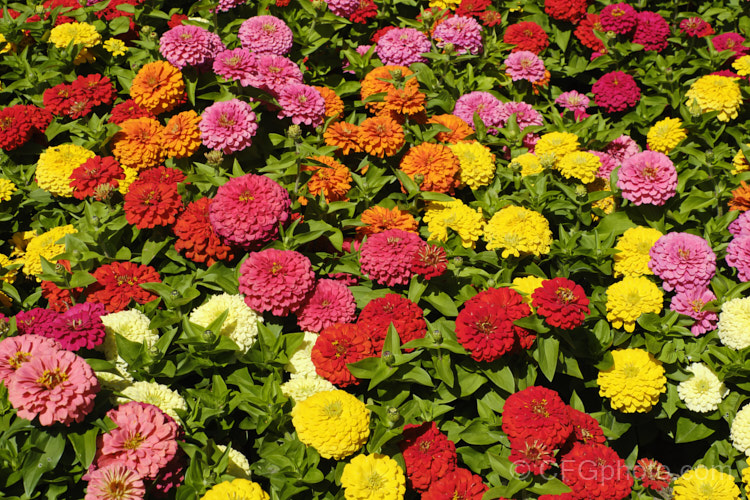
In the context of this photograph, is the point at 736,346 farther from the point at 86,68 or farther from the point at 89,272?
the point at 86,68

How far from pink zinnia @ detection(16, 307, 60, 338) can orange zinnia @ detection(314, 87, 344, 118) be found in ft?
5.47

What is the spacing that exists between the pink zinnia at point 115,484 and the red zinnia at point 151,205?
1126 mm

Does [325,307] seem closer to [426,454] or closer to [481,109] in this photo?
[426,454]

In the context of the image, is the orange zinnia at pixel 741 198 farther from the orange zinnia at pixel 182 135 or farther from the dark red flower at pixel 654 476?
the orange zinnia at pixel 182 135

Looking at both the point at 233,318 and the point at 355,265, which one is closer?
the point at 233,318

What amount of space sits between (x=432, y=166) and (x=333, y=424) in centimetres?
138

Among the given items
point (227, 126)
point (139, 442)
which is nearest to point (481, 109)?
point (227, 126)

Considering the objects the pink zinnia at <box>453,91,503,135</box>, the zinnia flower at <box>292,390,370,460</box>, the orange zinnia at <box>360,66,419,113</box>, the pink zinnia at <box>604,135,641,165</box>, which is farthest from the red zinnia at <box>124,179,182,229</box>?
the pink zinnia at <box>604,135,641,165</box>

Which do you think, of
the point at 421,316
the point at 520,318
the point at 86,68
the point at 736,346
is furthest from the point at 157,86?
the point at 736,346

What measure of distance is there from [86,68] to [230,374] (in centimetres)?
218

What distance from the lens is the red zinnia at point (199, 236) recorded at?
272 cm

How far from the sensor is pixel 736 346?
262 centimetres

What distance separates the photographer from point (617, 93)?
3.80 m

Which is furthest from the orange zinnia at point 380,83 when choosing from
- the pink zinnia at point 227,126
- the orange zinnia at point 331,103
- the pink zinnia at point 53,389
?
the pink zinnia at point 53,389
